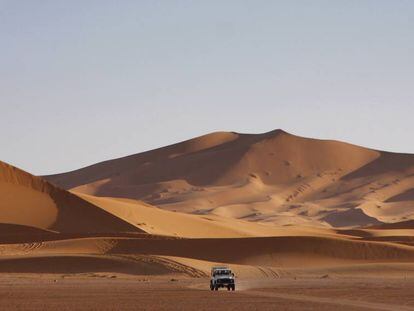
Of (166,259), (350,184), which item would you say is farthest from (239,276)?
(350,184)

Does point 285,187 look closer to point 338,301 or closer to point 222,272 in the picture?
point 222,272

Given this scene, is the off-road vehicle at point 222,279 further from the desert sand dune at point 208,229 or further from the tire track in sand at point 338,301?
the desert sand dune at point 208,229

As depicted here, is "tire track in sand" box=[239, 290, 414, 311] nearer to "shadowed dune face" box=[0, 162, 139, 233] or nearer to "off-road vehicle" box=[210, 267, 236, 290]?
"off-road vehicle" box=[210, 267, 236, 290]

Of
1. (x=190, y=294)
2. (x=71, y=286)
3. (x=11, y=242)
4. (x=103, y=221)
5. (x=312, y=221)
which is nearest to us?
(x=190, y=294)

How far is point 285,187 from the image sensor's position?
181 meters

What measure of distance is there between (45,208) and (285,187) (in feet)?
312

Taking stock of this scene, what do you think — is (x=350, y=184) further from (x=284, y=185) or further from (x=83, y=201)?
(x=83, y=201)

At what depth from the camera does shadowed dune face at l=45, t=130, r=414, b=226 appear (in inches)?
6137

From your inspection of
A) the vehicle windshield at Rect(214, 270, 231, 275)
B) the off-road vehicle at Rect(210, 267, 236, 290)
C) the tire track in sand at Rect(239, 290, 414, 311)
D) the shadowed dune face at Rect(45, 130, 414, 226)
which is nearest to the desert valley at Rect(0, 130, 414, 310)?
the tire track in sand at Rect(239, 290, 414, 311)

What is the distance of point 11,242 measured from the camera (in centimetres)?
7538

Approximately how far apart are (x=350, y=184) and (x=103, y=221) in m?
97.9

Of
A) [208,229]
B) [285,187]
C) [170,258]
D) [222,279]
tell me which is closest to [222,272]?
[222,279]

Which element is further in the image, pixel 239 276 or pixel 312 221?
pixel 312 221

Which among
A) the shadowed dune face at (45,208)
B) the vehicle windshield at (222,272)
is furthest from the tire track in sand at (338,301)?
the shadowed dune face at (45,208)
